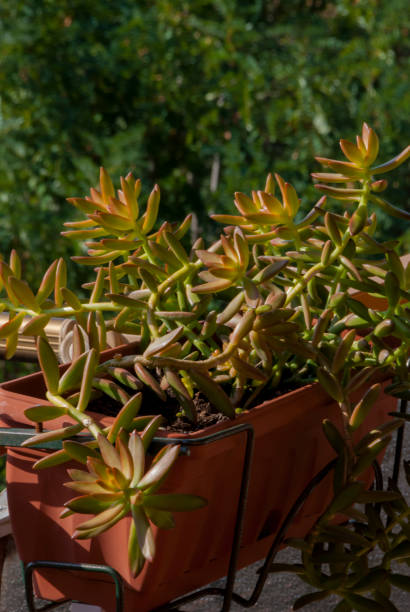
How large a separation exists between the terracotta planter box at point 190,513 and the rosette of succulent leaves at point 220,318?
25 millimetres

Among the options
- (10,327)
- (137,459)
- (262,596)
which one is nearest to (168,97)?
(262,596)

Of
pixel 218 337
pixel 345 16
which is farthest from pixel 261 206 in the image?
pixel 345 16

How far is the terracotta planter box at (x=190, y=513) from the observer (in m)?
0.47

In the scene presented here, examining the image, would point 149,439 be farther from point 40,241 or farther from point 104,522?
point 40,241

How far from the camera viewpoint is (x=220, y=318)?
479 mm

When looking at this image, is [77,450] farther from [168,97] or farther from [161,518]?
[168,97]

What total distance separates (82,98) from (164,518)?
2559mm

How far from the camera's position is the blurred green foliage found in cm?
270

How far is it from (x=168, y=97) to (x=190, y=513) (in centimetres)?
248

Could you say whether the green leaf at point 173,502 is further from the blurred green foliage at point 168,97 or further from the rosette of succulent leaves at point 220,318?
the blurred green foliage at point 168,97

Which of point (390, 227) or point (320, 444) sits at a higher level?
point (320, 444)

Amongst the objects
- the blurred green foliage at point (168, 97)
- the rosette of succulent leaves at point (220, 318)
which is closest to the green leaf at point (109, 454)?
the rosette of succulent leaves at point (220, 318)

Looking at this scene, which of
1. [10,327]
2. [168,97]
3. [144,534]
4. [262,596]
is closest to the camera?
[144,534]

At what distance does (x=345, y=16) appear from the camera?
3016mm
